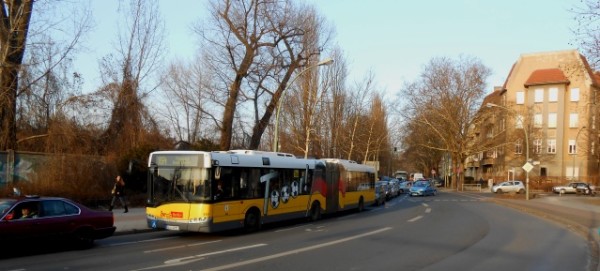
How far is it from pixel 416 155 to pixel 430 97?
3186cm

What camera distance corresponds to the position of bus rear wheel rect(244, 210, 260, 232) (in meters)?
17.0

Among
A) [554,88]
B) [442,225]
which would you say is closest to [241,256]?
[442,225]

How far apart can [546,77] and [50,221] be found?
73.1m

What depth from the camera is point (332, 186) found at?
2403 centimetres

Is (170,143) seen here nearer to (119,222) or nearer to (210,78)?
(210,78)

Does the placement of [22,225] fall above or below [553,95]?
below

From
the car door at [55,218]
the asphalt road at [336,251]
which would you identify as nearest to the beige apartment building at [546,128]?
the asphalt road at [336,251]

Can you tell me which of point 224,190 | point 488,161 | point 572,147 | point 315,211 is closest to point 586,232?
point 315,211

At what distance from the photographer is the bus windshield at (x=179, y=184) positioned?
50.2 ft

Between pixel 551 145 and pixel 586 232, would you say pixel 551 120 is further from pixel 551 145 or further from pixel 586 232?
pixel 586 232

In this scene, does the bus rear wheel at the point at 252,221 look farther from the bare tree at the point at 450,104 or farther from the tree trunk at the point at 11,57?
the bare tree at the point at 450,104

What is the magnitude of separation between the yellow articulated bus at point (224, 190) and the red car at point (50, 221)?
2.21 meters

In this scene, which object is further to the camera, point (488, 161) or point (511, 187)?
point (488, 161)

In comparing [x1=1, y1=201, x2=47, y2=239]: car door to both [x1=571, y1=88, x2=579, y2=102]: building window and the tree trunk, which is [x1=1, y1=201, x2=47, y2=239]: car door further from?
[x1=571, y1=88, x2=579, y2=102]: building window
